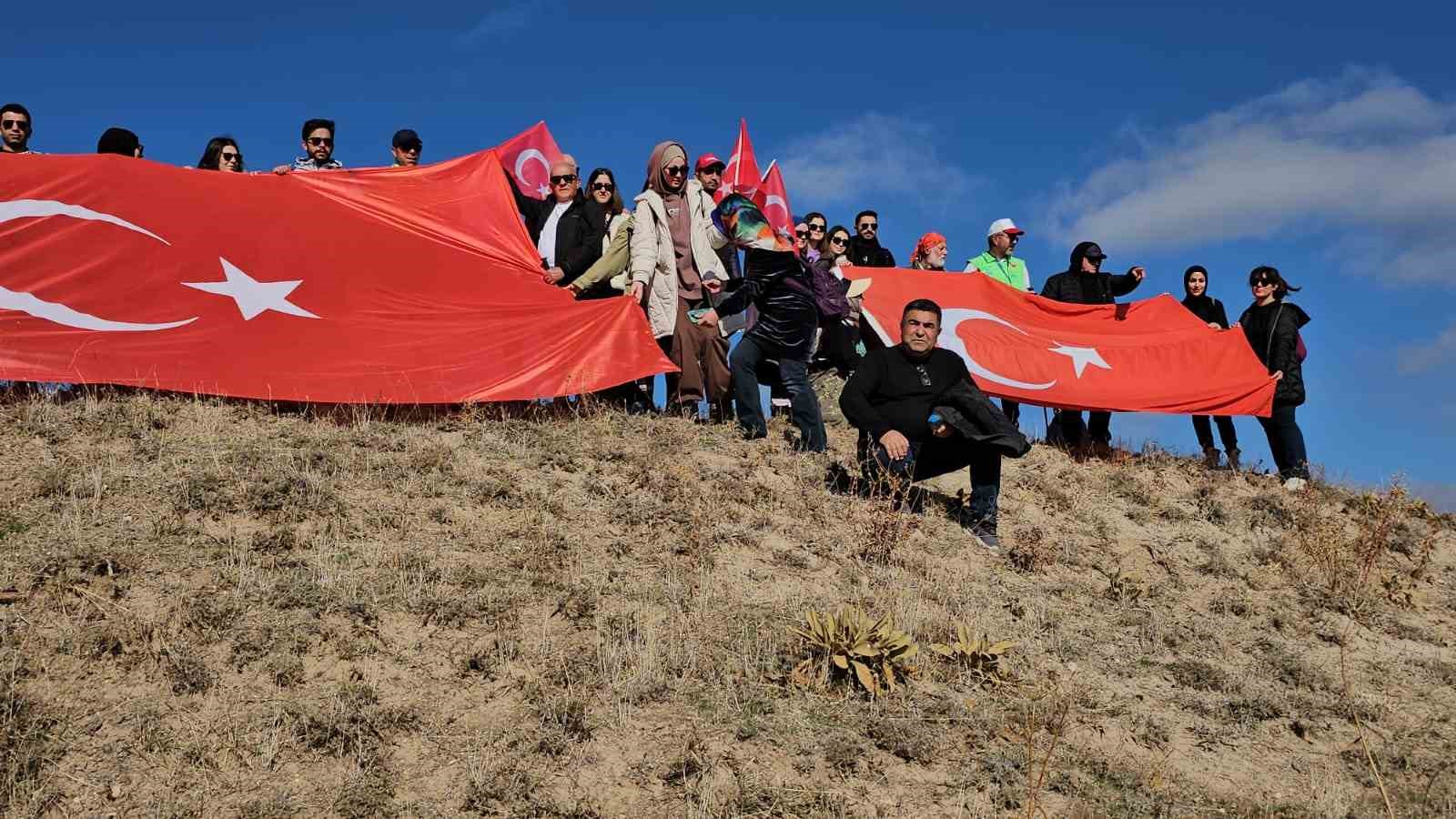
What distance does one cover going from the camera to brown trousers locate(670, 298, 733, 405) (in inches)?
426

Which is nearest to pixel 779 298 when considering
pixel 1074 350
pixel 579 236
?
pixel 579 236

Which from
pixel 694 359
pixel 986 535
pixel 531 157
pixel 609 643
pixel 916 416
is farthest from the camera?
pixel 531 157

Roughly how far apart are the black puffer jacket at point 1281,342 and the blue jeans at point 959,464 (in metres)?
5.34

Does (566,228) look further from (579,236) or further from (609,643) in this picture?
(609,643)

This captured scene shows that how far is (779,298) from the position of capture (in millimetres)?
10172

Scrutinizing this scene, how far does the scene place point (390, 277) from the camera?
1059cm

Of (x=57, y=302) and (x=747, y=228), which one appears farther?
(x=747, y=228)

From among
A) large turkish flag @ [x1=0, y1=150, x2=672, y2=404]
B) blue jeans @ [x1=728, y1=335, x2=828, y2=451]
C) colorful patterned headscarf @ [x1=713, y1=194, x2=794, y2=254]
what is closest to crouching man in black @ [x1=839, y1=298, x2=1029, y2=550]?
blue jeans @ [x1=728, y1=335, x2=828, y2=451]

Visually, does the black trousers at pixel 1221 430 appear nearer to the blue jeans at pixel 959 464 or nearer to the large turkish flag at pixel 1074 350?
the large turkish flag at pixel 1074 350

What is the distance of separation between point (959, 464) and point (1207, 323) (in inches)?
240

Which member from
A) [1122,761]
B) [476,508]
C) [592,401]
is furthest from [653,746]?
[592,401]

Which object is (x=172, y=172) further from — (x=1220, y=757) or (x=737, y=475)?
(x=1220, y=757)

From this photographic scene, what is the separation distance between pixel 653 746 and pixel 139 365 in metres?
5.78

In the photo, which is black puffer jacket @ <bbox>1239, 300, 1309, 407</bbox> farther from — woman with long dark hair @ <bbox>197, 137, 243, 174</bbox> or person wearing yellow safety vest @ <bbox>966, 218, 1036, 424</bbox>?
woman with long dark hair @ <bbox>197, 137, 243, 174</bbox>
